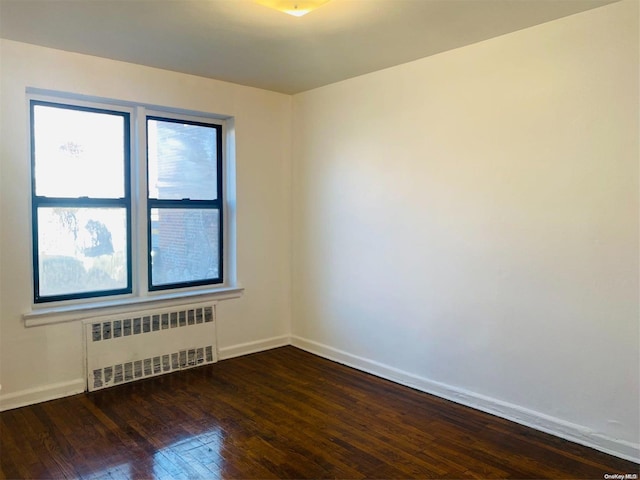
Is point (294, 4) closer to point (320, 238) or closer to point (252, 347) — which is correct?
point (320, 238)

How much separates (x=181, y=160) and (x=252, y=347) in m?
1.92

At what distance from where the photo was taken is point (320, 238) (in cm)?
451

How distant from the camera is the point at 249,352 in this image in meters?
4.55

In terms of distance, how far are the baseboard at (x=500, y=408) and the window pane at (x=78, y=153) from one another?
8.16 ft

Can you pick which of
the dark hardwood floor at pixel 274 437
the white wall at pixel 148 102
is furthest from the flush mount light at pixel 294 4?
the dark hardwood floor at pixel 274 437

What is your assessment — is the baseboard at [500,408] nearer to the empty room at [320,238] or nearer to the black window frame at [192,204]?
the empty room at [320,238]

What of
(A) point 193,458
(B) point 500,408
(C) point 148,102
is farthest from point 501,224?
(C) point 148,102

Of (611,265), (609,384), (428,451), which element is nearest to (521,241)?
(611,265)

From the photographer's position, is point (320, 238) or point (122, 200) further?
point (320, 238)

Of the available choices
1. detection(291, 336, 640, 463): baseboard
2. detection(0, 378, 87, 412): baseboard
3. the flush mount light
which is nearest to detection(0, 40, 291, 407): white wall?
detection(0, 378, 87, 412): baseboard

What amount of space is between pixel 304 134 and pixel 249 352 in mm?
2224

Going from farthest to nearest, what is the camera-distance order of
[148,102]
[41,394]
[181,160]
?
[181,160] → [148,102] → [41,394]

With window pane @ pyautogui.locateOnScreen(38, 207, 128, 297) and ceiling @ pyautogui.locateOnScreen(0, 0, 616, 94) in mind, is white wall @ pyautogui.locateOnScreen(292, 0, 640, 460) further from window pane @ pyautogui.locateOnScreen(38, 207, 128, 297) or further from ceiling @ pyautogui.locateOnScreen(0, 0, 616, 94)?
window pane @ pyautogui.locateOnScreen(38, 207, 128, 297)

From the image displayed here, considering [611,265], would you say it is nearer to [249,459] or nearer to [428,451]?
[428,451]
